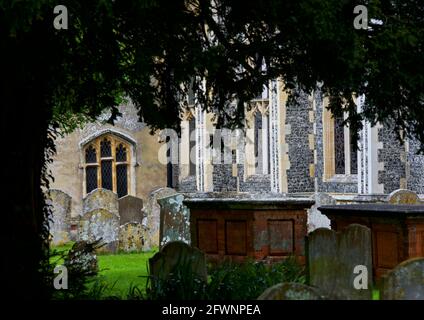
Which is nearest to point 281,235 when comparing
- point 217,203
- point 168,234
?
point 217,203

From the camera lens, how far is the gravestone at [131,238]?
18.2 metres

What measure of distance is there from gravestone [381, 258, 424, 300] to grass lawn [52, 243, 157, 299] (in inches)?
151

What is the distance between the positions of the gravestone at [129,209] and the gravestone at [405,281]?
14.6m

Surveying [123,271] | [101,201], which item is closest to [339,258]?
[123,271]

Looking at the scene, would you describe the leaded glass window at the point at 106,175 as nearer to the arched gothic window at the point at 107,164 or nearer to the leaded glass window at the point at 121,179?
the arched gothic window at the point at 107,164

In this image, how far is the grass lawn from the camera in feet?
38.2

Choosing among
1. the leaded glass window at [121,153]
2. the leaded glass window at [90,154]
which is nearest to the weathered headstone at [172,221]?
the leaded glass window at [90,154]

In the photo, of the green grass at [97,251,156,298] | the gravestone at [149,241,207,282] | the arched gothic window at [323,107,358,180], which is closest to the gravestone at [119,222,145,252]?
the green grass at [97,251,156,298]

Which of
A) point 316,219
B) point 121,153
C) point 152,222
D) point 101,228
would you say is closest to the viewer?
point 316,219

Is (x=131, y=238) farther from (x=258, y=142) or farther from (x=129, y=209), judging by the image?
(x=258, y=142)

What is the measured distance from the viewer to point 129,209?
2189cm

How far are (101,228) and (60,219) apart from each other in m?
2.66

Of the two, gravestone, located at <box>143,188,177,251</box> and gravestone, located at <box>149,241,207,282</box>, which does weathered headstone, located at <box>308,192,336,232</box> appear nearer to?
gravestone, located at <box>143,188,177,251</box>

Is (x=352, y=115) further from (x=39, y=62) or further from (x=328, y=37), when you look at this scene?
(x=39, y=62)
